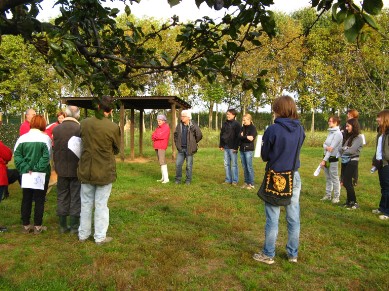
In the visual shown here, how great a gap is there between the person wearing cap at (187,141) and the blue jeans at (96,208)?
4.49m

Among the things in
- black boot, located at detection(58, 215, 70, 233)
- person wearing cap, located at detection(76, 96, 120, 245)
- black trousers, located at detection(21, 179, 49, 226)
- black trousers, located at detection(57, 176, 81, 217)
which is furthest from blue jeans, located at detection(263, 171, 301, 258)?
black trousers, located at detection(21, 179, 49, 226)

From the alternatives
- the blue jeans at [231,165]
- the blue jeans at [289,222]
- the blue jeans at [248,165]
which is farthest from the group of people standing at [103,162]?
the blue jeans at [231,165]

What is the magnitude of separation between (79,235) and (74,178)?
77 centimetres

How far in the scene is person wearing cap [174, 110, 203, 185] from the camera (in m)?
9.08

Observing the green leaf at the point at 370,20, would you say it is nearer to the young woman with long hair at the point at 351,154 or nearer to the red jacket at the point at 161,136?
the young woman with long hair at the point at 351,154

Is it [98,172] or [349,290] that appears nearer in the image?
[349,290]

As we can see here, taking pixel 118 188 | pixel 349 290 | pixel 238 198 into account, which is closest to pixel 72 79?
pixel 349 290

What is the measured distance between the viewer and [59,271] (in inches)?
150

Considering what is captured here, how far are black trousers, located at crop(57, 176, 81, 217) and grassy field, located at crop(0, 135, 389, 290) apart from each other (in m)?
0.35

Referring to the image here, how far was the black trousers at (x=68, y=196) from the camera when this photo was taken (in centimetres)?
499

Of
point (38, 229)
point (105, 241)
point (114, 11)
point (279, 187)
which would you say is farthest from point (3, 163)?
point (279, 187)

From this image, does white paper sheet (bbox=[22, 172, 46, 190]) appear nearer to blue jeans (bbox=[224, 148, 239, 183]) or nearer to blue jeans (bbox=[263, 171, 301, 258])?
blue jeans (bbox=[263, 171, 301, 258])

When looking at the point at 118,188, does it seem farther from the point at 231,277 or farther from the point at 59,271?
the point at 231,277

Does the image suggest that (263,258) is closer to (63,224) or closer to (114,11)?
(63,224)
